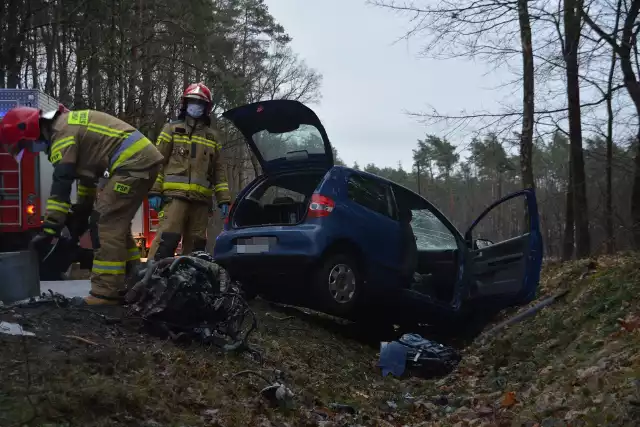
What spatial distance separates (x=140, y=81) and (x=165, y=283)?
51.7 feet

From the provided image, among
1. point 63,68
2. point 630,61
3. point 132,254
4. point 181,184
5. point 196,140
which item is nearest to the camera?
point 132,254

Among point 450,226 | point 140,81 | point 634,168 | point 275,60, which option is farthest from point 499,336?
point 275,60

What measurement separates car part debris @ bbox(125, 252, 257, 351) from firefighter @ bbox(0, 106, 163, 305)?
596 mm

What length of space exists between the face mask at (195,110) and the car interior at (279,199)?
1.00 meters

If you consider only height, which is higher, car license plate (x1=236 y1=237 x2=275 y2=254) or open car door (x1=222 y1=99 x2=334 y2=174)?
open car door (x1=222 y1=99 x2=334 y2=174)

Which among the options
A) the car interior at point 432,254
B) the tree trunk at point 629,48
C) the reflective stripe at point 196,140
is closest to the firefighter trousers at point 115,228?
the reflective stripe at point 196,140

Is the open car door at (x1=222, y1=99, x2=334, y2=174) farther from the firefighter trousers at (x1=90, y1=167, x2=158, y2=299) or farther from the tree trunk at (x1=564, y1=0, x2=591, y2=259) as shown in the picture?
the tree trunk at (x1=564, y1=0, x2=591, y2=259)

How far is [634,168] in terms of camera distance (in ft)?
45.3

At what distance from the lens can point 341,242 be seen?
248 inches

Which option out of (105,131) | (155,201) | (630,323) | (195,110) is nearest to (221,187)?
(155,201)

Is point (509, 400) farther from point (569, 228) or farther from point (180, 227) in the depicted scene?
point (569, 228)

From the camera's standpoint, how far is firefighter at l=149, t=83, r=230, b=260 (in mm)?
6547

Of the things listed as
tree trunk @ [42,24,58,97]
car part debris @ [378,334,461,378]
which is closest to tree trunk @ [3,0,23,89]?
tree trunk @ [42,24,58,97]

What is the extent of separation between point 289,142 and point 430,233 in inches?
76.5
